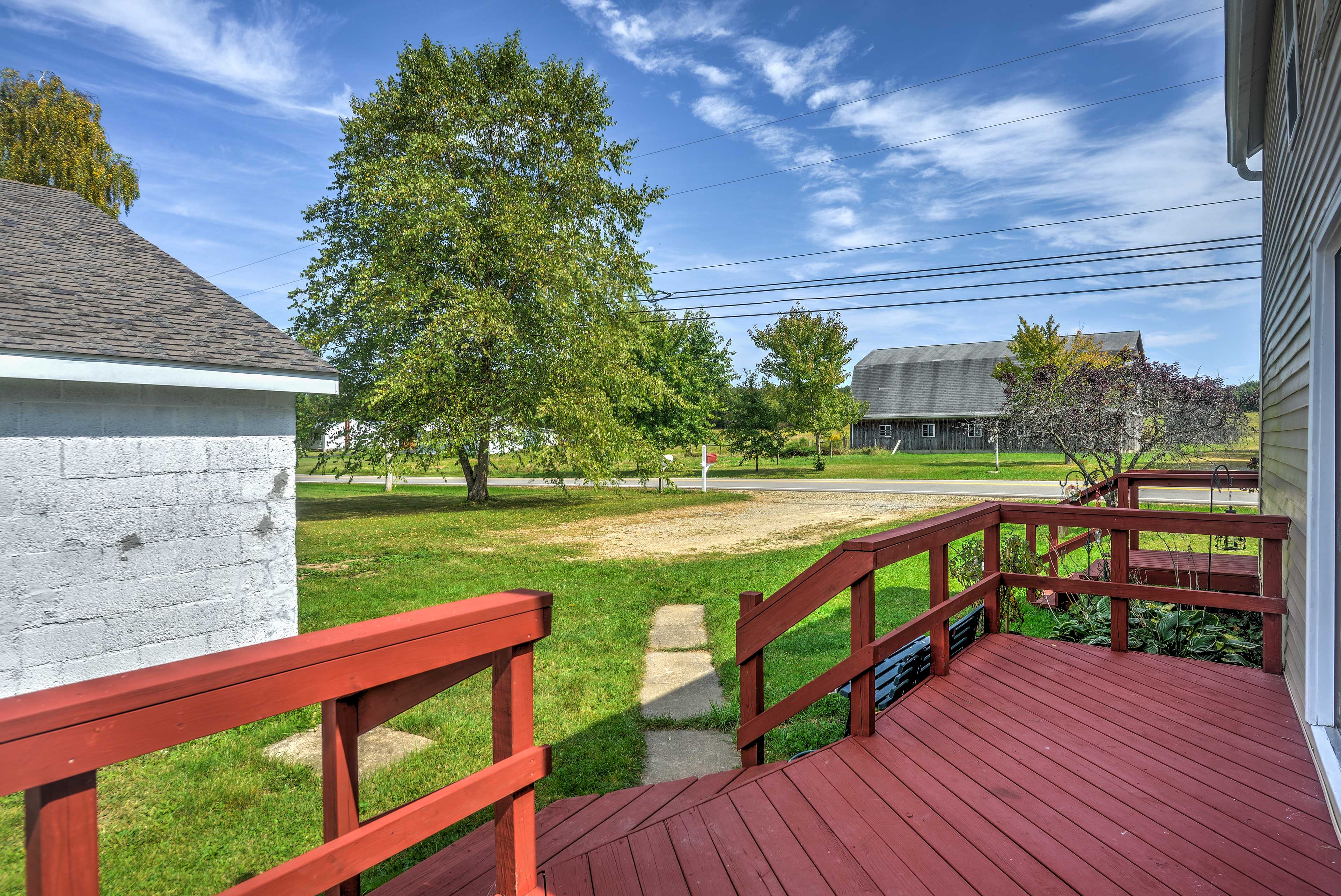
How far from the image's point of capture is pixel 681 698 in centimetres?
527

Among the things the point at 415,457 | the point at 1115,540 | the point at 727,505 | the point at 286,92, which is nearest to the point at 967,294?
the point at 727,505

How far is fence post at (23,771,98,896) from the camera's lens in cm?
94

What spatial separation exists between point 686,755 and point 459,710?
186 centimetres

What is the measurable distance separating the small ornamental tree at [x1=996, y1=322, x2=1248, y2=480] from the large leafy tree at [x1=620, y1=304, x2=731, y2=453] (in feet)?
35.2

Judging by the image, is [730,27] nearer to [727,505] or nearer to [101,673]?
[727,505]

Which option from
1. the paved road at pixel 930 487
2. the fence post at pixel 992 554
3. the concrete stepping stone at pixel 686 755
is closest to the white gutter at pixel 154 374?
the concrete stepping stone at pixel 686 755

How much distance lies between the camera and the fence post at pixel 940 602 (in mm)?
3518

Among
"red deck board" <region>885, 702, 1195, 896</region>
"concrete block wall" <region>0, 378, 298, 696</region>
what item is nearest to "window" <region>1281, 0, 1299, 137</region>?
"red deck board" <region>885, 702, 1195, 896</region>

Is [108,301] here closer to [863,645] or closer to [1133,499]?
[863,645]

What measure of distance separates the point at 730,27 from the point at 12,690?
2135 centimetres

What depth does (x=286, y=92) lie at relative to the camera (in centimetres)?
1961

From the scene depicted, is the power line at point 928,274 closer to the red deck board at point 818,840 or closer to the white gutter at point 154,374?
the white gutter at point 154,374

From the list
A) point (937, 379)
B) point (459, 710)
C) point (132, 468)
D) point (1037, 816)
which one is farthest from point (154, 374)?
point (937, 379)

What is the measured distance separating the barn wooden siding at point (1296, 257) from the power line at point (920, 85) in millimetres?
13428
